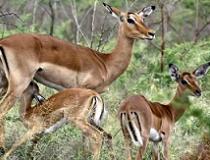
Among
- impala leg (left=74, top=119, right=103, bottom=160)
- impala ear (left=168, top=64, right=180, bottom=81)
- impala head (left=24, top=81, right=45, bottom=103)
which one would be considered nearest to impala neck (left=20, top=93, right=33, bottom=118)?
impala head (left=24, top=81, right=45, bottom=103)

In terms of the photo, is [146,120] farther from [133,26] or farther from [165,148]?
[133,26]

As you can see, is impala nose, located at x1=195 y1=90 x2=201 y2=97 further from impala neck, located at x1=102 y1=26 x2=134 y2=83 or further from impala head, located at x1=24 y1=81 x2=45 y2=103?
impala head, located at x1=24 y1=81 x2=45 y2=103

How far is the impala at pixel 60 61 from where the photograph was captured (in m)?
7.17

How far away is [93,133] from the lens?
6.71 m

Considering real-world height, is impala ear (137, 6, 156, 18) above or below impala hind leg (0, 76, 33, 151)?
above

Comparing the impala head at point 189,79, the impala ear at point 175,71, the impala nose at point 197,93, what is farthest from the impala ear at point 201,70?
the impala nose at point 197,93

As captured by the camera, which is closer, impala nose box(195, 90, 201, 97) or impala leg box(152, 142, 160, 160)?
impala leg box(152, 142, 160, 160)

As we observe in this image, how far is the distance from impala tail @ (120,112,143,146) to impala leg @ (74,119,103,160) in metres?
0.26

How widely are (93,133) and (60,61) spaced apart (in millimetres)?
1180

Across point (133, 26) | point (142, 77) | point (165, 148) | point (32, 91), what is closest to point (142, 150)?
point (165, 148)

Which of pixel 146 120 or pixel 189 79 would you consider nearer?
pixel 146 120

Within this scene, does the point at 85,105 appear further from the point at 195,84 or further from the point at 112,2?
the point at 112,2

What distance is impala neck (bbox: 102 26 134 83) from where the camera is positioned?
27.2ft

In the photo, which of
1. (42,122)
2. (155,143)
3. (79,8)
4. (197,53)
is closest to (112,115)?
(155,143)
